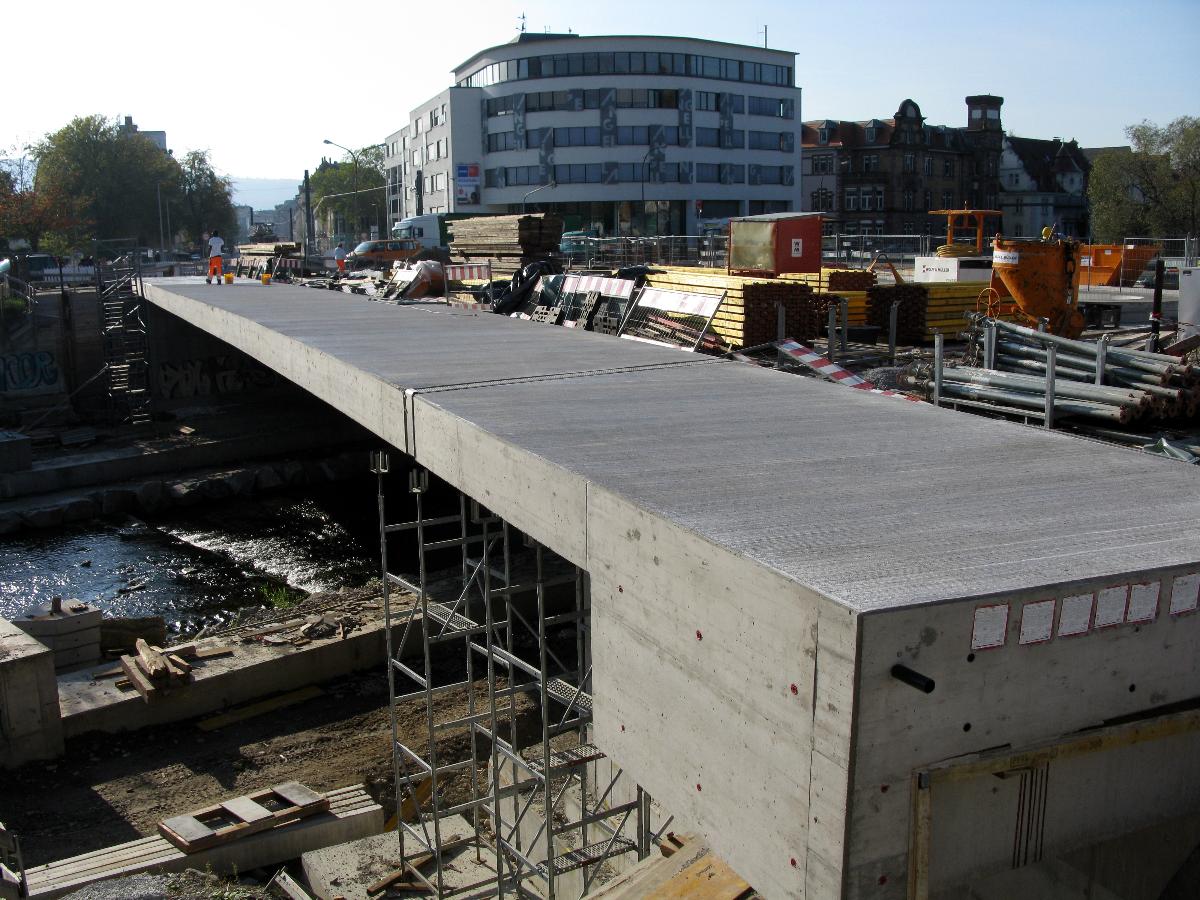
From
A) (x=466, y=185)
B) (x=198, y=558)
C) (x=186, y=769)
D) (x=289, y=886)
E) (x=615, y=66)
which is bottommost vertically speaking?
(x=198, y=558)

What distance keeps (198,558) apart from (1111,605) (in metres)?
20.7

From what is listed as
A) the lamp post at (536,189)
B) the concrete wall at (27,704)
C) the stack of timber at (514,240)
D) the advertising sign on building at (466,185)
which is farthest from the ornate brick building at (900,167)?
the concrete wall at (27,704)

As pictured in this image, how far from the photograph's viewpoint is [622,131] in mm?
78812

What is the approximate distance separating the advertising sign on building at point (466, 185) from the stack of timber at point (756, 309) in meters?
65.7

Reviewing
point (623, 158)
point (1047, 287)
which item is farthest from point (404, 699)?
point (623, 158)

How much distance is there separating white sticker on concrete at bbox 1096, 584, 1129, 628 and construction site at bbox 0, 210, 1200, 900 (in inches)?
0.7

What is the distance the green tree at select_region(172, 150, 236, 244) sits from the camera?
89688 millimetres

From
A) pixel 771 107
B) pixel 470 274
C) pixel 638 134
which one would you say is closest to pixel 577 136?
pixel 638 134

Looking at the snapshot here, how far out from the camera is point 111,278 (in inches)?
1348

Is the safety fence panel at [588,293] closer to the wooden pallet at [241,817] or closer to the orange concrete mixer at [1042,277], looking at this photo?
the orange concrete mixer at [1042,277]

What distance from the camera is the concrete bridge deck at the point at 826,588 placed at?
4.07 meters

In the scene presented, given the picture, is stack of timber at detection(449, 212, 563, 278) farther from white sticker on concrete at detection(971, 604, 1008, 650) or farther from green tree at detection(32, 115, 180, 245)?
green tree at detection(32, 115, 180, 245)

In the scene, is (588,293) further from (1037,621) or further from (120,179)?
(120,179)

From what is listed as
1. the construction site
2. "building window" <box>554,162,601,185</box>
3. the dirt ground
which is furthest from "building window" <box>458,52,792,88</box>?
the dirt ground
